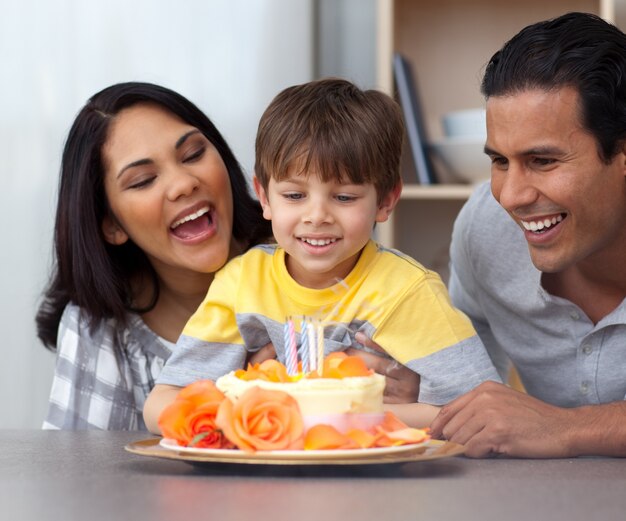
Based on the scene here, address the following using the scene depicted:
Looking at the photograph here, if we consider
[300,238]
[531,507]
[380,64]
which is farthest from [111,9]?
[531,507]

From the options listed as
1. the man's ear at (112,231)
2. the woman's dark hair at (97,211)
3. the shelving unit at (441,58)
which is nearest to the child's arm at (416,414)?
the woman's dark hair at (97,211)

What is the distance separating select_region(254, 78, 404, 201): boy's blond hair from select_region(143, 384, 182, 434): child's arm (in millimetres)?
363

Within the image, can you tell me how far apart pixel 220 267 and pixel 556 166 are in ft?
2.12

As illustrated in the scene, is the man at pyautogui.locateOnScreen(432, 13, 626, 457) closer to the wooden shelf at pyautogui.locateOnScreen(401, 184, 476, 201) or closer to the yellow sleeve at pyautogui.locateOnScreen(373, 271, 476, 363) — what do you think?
the yellow sleeve at pyautogui.locateOnScreen(373, 271, 476, 363)

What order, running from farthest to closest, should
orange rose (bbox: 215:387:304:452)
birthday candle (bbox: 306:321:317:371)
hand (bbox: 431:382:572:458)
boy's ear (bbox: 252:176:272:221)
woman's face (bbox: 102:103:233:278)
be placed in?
woman's face (bbox: 102:103:233:278) → boy's ear (bbox: 252:176:272:221) → hand (bbox: 431:382:572:458) → birthday candle (bbox: 306:321:317:371) → orange rose (bbox: 215:387:304:452)

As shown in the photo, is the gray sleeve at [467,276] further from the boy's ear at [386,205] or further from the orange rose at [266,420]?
the orange rose at [266,420]

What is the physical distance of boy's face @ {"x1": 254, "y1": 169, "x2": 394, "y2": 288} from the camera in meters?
1.54

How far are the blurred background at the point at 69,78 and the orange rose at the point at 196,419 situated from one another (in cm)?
183

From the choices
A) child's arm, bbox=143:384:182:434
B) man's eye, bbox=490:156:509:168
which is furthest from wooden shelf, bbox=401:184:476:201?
child's arm, bbox=143:384:182:434

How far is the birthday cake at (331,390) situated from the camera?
3.65ft

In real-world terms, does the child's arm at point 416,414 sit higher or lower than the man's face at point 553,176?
lower

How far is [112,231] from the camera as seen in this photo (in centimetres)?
205

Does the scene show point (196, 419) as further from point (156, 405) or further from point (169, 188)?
point (169, 188)

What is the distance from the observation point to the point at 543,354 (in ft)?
6.08
